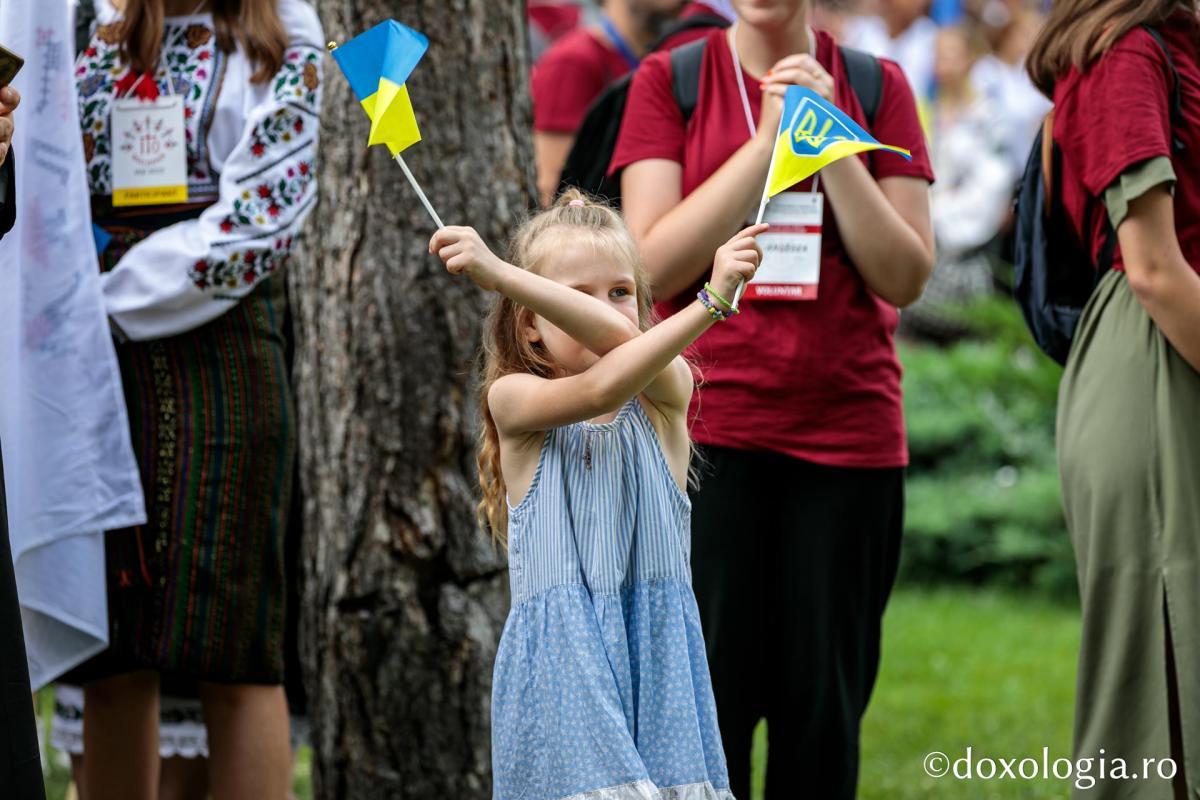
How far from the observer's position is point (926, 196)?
315 cm

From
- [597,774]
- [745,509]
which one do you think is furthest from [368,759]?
[597,774]

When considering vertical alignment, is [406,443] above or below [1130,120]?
below

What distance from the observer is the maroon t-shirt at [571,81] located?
16.9ft

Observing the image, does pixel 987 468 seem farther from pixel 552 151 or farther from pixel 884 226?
pixel 884 226

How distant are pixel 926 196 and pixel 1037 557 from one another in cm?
444

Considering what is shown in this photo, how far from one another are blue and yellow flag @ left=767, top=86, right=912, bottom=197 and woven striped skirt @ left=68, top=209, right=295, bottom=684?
126cm

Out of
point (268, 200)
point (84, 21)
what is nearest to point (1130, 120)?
point (268, 200)

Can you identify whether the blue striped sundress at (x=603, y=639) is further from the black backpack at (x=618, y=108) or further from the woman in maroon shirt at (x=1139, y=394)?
the woman in maroon shirt at (x=1139, y=394)

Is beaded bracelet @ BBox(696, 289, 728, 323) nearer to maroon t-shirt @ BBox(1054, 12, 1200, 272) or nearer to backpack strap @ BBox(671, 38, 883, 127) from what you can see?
backpack strap @ BBox(671, 38, 883, 127)

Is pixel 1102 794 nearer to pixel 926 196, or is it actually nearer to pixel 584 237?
pixel 926 196

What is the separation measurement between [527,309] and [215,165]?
0.91 m

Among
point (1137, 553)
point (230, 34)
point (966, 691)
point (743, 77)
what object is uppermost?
point (230, 34)

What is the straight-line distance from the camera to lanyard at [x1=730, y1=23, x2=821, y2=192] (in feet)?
10.1

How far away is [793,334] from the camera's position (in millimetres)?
3045
